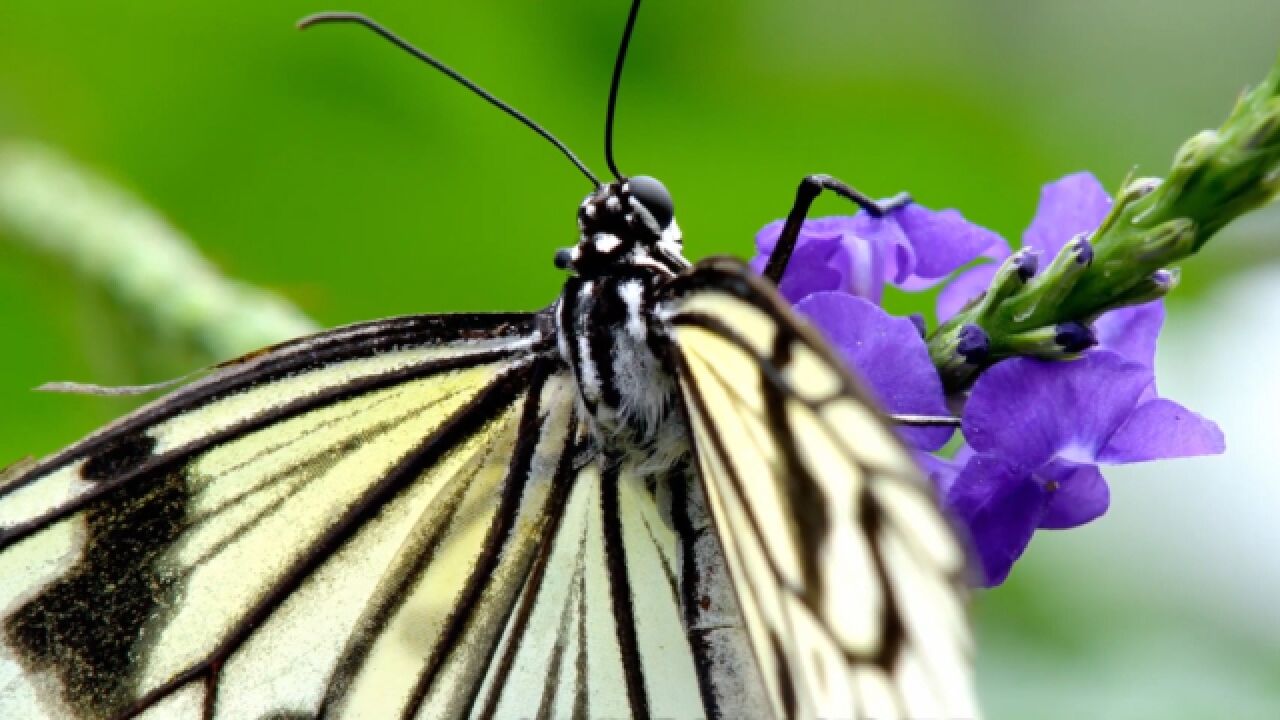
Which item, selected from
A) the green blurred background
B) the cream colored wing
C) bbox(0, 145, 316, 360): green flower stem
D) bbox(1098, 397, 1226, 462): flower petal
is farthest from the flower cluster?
the green blurred background

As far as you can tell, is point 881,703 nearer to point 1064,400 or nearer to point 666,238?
point 1064,400

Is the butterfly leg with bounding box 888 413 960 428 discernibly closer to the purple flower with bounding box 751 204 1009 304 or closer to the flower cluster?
the flower cluster

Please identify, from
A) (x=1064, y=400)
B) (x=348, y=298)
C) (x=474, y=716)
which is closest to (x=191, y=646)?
(x=474, y=716)

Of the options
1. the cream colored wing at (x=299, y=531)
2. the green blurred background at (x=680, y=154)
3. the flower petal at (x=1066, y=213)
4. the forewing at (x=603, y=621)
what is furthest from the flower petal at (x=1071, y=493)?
the green blurred background at (x=680, y=154)

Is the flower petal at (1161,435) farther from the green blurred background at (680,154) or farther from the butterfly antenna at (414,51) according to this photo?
the green blurred background at (680,154)

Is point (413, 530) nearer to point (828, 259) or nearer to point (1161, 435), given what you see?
point (828, 259)

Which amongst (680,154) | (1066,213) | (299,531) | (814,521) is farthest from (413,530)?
(680,154)
